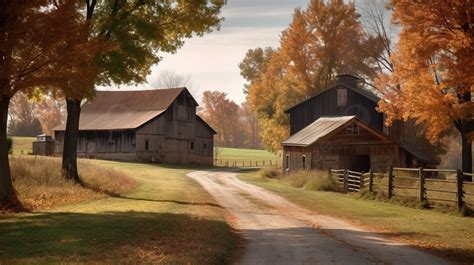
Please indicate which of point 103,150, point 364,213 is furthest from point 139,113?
point 364,213

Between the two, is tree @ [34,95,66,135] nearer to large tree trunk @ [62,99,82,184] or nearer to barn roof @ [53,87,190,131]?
barn roof @ [53,87,190,131]

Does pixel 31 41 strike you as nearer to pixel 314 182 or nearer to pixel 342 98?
pixel 314 182

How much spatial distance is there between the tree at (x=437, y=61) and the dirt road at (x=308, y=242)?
9.30m

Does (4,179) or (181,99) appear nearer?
(4,179)

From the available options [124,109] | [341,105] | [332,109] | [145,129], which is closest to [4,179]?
[332,109]

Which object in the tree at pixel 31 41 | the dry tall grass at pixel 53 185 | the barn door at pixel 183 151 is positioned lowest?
the dry tall grass at pixel 53 185

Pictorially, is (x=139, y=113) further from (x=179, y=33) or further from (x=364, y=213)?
(x=364, y=213)

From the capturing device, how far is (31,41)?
15422mm

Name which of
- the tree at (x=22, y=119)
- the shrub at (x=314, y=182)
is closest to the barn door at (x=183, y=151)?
the shrub at (x=314, y=182)

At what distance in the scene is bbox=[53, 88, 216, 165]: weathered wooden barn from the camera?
182ft

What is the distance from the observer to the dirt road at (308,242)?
10602 mm

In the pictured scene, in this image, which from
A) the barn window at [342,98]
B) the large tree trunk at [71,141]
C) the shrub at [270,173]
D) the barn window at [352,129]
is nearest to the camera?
the large tree trunk at [71,141]

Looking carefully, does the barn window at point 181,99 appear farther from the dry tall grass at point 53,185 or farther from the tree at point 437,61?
the tree at point 437,61

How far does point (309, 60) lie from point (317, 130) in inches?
447
